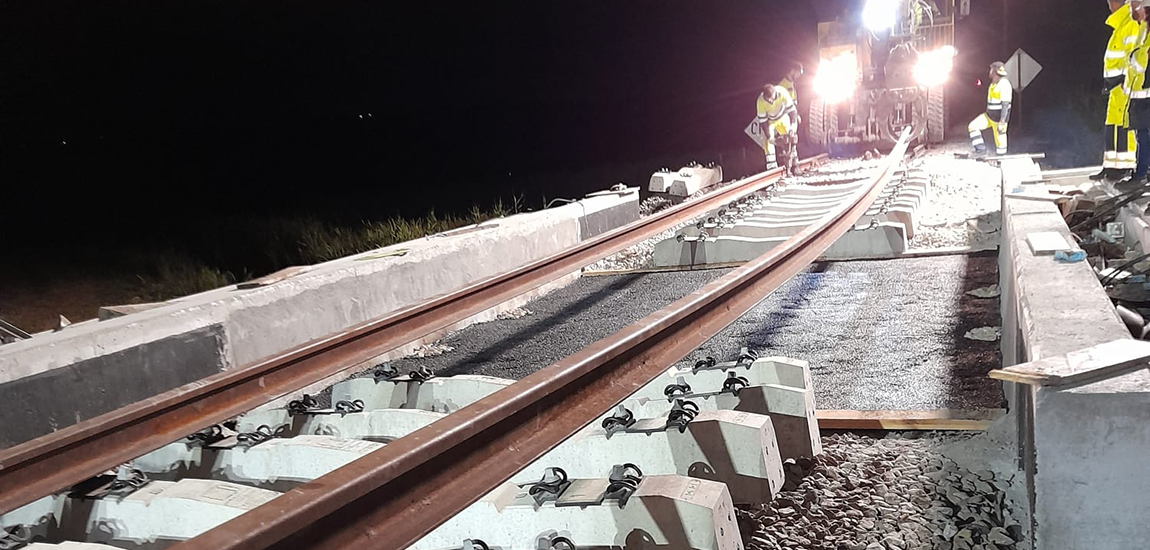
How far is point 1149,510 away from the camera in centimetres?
177

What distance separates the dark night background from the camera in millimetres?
17203

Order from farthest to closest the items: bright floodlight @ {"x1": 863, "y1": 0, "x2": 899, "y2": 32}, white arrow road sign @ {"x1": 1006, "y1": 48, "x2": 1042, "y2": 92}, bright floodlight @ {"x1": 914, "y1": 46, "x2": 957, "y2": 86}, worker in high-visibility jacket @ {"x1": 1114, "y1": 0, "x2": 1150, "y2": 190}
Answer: white arrow road sign @ {"x1": 1006, "y1": 48, "x2": 1042, "y2": 92} → bright floodlight @ {"x1": 914, "y1": 46, "x2": 957, "y2": 86} → bright floodlight @ {"x1": 863, "y1": 0, "x2": 899, "y2": 32} → worker in high-visibility jacket @ {"x1": 1114, "y1": 0, "x2": 1150, "y2": 190}

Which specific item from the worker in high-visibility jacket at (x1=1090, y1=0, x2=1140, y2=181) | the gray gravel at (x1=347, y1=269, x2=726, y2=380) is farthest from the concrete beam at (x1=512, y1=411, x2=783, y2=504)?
the worker in high-visibility jacket at (x1=1090, y1=0, x2=1140, y2=181)

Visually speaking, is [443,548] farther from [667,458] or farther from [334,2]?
[334,2]

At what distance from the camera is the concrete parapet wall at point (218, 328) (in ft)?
11.3

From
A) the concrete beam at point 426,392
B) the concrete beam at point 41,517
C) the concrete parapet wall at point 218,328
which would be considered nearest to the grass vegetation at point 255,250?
the concrete parapet wall at point 218,328

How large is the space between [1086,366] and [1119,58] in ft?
23.6

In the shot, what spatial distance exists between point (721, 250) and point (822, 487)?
13.7 feet

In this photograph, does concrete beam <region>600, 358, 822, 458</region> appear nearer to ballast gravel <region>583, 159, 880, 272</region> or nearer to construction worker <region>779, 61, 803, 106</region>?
ballast gravel <region>583, 159, 880, 272</region>

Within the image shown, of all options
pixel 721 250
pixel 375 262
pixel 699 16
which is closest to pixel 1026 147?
pixel 721 250

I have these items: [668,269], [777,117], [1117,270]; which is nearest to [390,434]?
[1117,270]

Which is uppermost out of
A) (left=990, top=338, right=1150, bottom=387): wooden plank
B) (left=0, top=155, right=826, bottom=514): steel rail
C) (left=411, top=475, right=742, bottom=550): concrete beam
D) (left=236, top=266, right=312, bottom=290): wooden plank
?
(left=236, top=266, right=312, bottom=290): wooden plank

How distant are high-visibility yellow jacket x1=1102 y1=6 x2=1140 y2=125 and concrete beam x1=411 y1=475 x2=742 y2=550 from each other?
7.44 m

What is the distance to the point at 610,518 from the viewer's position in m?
2.09
